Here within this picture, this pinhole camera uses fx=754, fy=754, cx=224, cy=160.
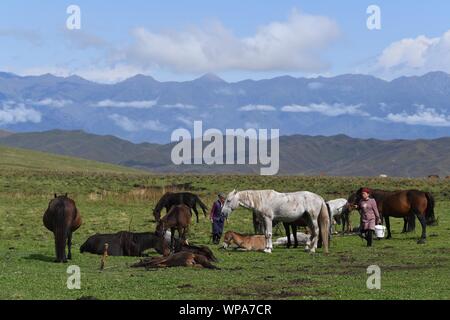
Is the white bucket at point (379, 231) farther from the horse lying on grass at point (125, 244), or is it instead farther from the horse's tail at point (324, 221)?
the horse lying on grass at point (125, 244)

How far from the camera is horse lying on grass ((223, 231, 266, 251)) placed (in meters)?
25.4

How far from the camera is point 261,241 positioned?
1001 inches

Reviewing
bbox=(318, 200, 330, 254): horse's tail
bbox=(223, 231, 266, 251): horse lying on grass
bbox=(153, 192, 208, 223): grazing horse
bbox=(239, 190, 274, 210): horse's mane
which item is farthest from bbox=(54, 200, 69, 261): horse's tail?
bbox=(153, 192, 208, 223): grazing horse

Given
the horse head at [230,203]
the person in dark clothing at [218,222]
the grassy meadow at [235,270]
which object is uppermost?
the horse head at [230,203]

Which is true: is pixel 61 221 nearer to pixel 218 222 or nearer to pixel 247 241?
pixel 247 241

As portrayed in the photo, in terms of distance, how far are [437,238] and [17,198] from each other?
97.9 feet

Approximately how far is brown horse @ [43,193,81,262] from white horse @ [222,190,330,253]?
19.6 ft

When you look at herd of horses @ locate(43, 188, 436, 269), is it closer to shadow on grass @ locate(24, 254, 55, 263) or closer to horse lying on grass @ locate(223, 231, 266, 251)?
horse lying on grass @ locate(223, 231, 266, 251)

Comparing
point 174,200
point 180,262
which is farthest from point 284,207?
point 174,200

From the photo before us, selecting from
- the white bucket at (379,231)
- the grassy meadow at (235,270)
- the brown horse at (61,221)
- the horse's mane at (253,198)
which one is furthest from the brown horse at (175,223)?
the white bucket at (379,231)

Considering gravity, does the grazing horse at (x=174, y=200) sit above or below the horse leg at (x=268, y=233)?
above

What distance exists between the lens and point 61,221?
21719mm

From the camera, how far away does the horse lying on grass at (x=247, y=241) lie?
25438mm
